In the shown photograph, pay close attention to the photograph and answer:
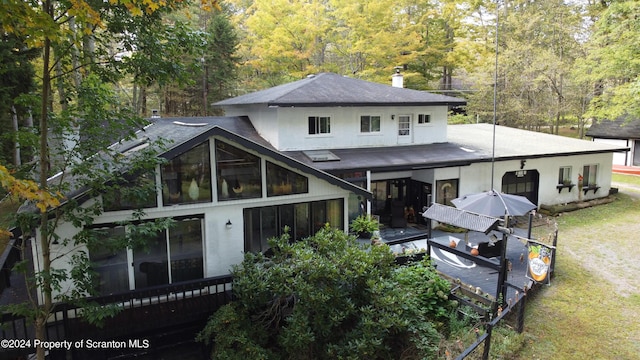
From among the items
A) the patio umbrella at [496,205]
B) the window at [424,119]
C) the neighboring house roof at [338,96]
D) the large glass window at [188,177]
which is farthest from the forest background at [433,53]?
the large glass window at [188,177]

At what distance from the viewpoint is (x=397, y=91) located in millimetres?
17344

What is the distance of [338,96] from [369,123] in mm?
1847

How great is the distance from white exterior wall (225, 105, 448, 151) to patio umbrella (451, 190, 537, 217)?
18.5ft

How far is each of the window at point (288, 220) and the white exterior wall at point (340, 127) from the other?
490cm

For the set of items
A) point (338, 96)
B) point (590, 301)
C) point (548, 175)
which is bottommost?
point (590, 301)

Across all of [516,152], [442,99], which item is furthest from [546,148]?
[442,99]

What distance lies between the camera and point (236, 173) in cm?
915

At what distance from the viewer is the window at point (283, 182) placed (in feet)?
31.2

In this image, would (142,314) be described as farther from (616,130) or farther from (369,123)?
(616,130)

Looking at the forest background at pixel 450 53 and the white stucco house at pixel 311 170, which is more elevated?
the forest background at pixel 450 53

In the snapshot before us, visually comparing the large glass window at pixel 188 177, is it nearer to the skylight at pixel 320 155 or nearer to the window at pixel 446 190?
the skylight at pixel 320 155

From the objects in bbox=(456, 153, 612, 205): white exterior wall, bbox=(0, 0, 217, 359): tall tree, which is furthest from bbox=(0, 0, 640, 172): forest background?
bbox=(0, 0, 217, 359): tall tree

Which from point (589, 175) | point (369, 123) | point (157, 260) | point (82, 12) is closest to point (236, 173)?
point (157, 260)

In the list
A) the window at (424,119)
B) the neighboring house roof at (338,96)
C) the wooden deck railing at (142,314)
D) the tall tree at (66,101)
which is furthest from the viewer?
the window at (424,119)
